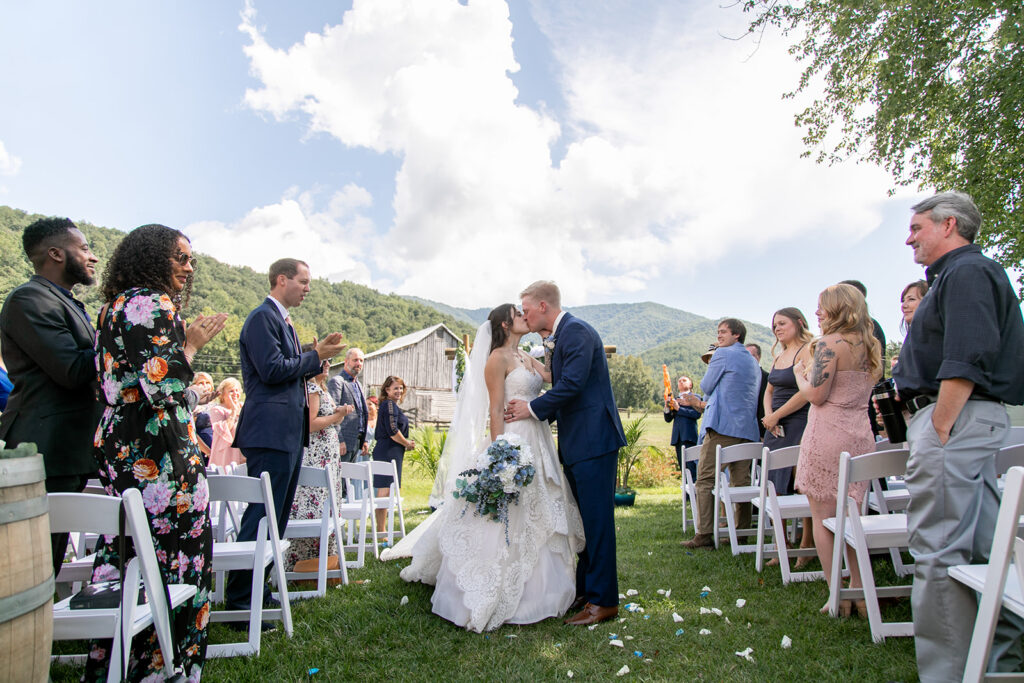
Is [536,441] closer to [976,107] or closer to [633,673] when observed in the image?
[633,673]

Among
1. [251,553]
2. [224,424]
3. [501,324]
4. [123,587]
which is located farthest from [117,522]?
[224,424]

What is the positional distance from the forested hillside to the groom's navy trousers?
36.9 metres

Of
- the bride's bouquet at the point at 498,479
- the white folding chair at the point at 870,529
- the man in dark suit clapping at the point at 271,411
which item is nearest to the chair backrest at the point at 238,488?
the man in dark suit clapping at the point at 271,411

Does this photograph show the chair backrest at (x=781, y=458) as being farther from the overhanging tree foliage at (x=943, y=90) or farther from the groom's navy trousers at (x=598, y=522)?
the overhanging tree foliage at (x=943, y=90)

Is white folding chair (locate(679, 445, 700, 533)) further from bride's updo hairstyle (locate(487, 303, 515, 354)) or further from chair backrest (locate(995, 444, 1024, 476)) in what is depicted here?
chair backrest (locate(995, 444, 1024, 476))

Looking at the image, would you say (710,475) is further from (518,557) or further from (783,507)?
(518,557)

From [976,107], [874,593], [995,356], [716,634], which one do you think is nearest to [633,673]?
[716,634]

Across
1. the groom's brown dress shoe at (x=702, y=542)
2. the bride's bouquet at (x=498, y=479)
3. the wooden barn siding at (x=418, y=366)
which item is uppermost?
the wooden barn siding at (x=418, y=366)

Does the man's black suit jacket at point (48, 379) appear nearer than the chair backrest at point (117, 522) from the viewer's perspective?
No

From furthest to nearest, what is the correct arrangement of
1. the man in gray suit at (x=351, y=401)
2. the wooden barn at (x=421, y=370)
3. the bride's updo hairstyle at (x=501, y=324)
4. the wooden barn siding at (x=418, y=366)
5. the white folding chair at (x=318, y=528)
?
1. the wooden barn siding at (x=418, y=366)
2. the wooden barn at (x=421, y=370)
3. the man in gray suit at (x=351, y=401)
4. the bride's updo hairstyle at (x=501, y=324)
5. the white folding chair at (x=318, y=528)

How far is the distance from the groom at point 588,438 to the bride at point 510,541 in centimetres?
16

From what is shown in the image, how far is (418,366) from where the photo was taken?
4906 cm

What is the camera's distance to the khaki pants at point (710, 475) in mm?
6523

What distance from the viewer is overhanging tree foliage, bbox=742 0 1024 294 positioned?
8.55 metres
